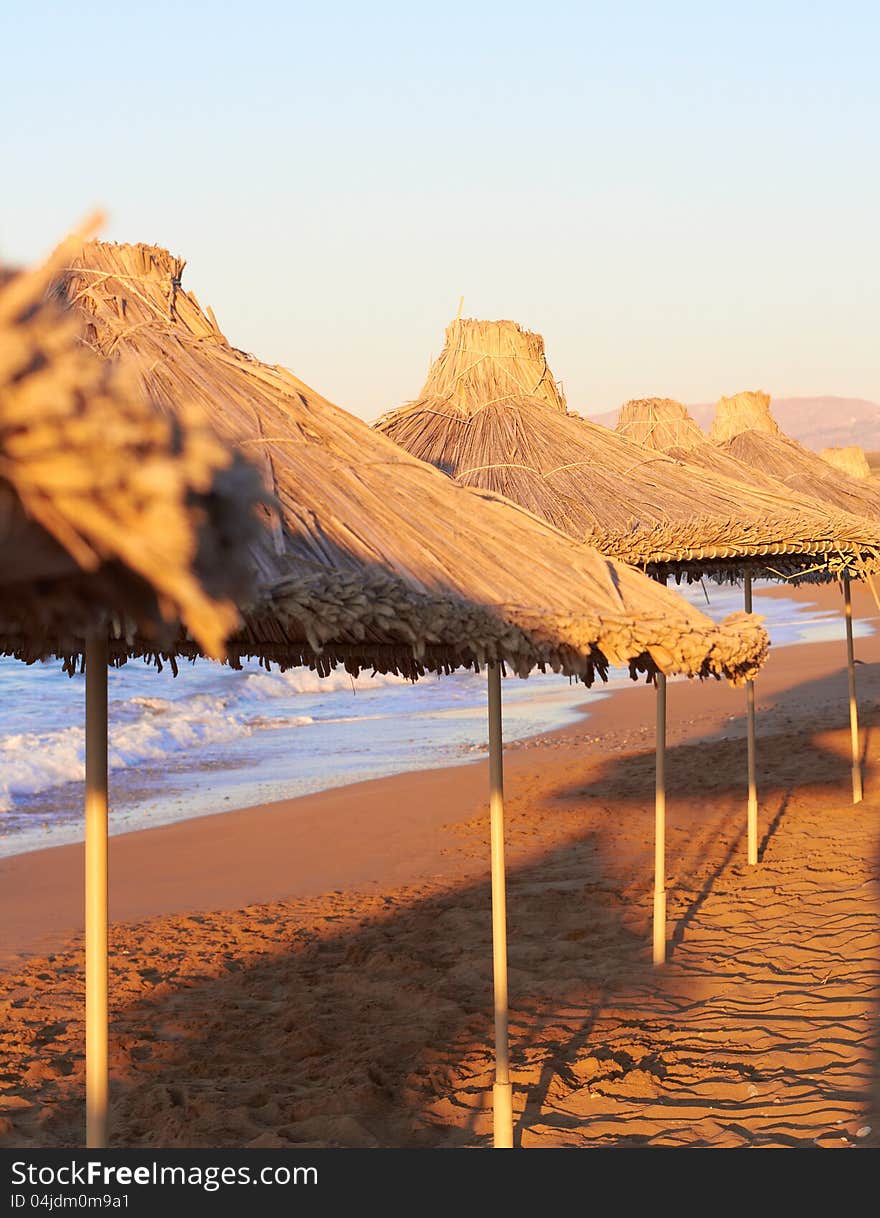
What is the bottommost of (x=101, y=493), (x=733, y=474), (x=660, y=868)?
(x=660, y=868)

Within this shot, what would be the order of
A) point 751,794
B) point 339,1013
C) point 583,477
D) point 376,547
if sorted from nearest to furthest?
1. point 376,547
2. point 339,1013
3. point 583,477
4. point 751,794

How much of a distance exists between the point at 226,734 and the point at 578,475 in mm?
11730

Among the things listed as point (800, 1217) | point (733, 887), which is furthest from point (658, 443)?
point (800, 1217)

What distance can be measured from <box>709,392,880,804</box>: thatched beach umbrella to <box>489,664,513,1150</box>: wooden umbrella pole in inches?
200

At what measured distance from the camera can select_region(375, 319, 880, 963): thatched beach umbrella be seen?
5.92 metres

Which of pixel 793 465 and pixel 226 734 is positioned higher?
pixel 793 465

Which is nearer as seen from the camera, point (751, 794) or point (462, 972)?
point (462, 972)

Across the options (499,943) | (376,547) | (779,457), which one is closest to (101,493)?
(376,547)

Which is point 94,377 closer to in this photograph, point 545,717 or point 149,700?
point 545,717

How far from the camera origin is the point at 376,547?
300 cm

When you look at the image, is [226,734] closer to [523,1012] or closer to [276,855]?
[276,855]

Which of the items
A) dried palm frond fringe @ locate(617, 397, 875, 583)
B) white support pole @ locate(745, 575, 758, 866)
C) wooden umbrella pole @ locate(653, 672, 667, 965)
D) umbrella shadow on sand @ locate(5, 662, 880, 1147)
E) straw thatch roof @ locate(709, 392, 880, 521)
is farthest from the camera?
straw thatch roof @ locate(709, 392, 880, 521)

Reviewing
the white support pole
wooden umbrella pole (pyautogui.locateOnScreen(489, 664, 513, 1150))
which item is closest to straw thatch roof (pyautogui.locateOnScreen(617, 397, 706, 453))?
the white support pole

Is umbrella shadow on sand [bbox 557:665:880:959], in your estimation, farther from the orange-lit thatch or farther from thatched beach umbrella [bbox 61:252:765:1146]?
thatched beach umbrella [bbox 61:252:765:1146]
